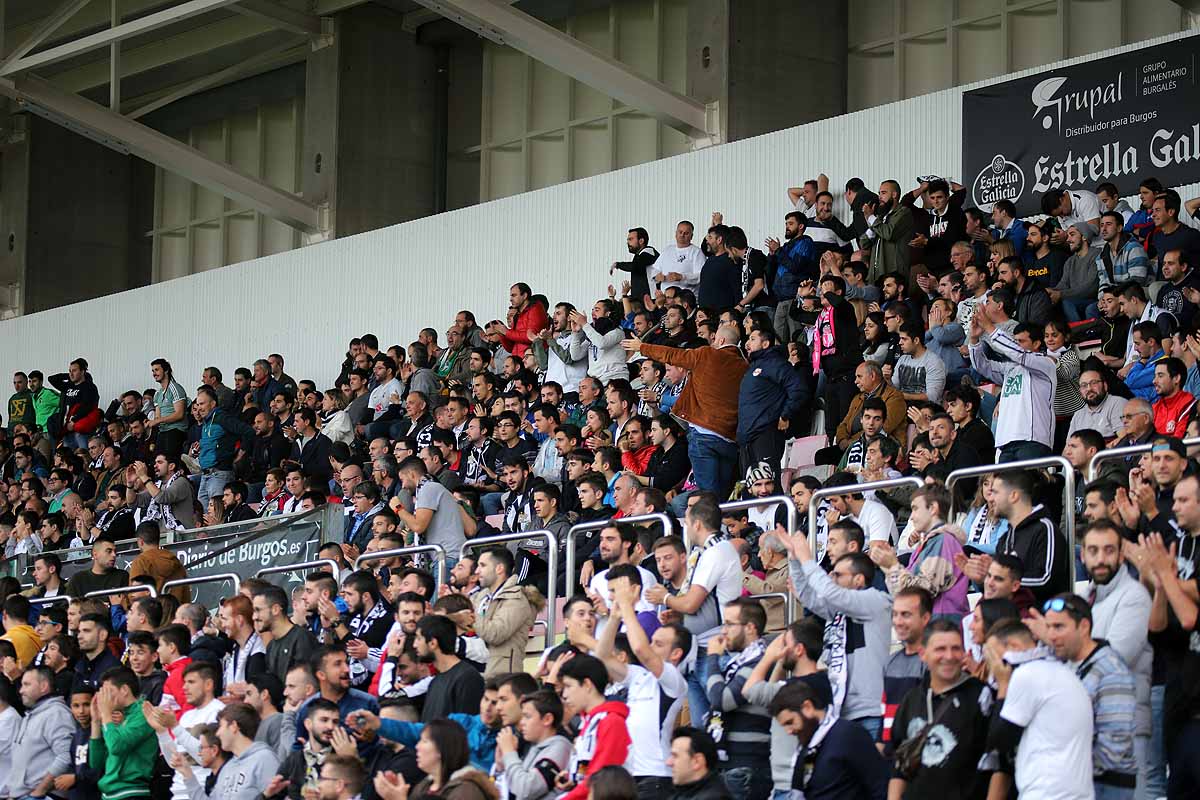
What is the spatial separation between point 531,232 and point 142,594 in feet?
30.0

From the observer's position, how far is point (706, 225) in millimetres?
19031

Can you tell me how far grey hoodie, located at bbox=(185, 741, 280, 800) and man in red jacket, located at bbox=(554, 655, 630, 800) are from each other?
195 centimetres

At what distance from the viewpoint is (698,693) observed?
8.84 meters

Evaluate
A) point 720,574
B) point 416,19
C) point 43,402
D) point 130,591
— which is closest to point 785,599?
point 720,574

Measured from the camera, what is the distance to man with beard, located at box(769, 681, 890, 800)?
24.5 feet

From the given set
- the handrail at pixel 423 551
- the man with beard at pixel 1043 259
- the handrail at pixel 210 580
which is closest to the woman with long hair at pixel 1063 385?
the man with beard at pixel 1043 259

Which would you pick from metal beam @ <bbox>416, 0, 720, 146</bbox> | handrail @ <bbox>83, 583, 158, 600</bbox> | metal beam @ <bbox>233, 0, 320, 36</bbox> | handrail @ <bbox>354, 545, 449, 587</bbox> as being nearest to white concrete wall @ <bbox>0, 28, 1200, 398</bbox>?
metal beam @ <bbox>416, 0, 720, 146</bbox>

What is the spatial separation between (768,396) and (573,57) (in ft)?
24.9

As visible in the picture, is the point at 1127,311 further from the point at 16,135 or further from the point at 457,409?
the point at 16,135

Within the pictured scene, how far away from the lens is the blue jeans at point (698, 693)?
8789 mm

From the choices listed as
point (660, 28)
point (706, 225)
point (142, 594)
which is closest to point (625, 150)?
point (660, 28)

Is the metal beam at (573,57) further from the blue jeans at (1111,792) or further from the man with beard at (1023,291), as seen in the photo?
the blue jeans at (1111,792)

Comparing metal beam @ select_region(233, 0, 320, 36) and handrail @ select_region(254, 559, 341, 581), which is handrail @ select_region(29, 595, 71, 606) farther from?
metal beam @ select_region(233, 0, 320, 36)

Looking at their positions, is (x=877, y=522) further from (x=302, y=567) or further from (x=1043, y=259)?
(x=1043, y=259)
